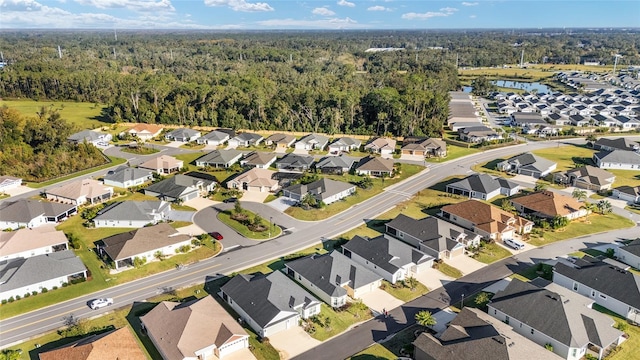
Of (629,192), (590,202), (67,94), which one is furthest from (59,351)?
(67,94)

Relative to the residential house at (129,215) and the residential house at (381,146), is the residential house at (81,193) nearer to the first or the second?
the residential house at (129,215)

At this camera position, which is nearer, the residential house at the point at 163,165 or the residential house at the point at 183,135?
the residential house at the point at 163,165

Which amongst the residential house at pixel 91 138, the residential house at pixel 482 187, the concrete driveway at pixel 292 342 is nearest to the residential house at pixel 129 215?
the concrete driveway at pixel 292 342

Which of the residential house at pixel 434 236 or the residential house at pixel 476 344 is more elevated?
the residential house at pixel 434 236

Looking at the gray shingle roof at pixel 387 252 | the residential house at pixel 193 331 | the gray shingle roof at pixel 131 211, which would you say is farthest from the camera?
the gray shingle roof at pixel 131 211

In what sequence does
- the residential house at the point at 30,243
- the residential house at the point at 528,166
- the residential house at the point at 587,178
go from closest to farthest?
the residential house at the point at 30,243 < the residential house at the point at 587,178 < the residential house at the point at 528,166

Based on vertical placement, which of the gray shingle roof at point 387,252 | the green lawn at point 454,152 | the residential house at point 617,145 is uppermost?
the residential house at point 617,145

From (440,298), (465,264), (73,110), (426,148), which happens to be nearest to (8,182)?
(73,110)

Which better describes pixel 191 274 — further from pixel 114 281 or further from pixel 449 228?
pixel 449 228
